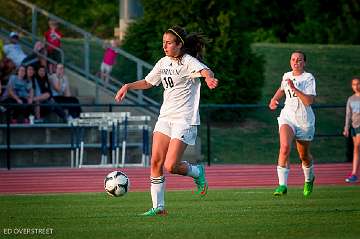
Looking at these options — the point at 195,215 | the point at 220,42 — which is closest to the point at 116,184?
the point at 195,215

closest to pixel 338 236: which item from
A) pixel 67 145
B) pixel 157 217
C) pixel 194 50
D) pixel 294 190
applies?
pixel 157 217

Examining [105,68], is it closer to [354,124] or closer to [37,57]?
[37,57]

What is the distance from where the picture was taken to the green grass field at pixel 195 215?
11977 mm

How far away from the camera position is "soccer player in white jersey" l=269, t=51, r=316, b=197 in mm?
17125

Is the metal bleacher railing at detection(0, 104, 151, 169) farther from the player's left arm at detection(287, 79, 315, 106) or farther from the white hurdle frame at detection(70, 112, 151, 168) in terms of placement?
the player's left arm at detection(287, 79, 315, 106)

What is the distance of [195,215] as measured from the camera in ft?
45.3

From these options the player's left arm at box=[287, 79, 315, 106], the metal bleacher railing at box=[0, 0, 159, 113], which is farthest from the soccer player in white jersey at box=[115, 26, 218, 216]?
the metal bleacher railing at box=[0, 0, 159, 113]

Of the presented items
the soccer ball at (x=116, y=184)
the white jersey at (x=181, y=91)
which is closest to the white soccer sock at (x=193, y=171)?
the white jersey at (x=181, y=91)

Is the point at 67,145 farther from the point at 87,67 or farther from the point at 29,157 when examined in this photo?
the point at 87,67

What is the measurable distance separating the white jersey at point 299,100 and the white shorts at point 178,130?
11.8ft

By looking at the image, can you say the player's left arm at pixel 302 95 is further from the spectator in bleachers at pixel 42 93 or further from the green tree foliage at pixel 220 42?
the green tree foliage at pixel 220 42

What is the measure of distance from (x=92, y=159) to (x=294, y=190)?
9748mm

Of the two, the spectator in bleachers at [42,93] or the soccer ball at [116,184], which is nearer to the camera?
the soccer ball at [116,184]

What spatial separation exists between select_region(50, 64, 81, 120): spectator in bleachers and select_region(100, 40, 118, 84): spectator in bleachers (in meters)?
1.92
